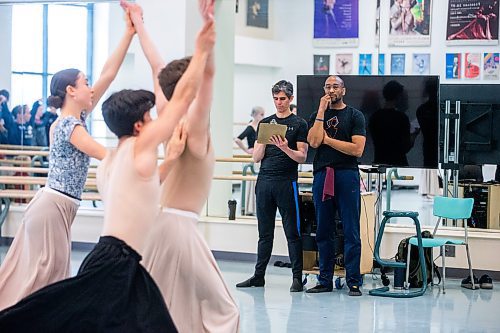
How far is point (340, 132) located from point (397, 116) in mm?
1068

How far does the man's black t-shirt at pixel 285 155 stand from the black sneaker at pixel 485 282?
6.53 feet

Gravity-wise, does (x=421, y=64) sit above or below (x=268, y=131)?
above

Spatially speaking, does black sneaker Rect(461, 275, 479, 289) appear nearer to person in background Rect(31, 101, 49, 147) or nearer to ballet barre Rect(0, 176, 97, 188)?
ballet barre Rect(0, 176, 97, 188)

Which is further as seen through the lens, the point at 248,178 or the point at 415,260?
the point at 248,178

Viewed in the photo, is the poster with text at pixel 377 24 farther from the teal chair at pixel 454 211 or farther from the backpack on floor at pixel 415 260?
the backpack on floor at pixel 415 260

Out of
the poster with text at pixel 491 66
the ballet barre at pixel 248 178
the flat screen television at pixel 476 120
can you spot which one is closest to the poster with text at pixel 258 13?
the poster with text at pixel 491 66

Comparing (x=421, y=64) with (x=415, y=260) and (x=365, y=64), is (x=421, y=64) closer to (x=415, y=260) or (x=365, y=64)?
(x=365, y=64)

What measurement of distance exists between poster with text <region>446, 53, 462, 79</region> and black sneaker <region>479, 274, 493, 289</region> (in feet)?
10.8

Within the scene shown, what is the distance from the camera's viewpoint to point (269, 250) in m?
8.09

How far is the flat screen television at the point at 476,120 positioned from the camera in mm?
8992

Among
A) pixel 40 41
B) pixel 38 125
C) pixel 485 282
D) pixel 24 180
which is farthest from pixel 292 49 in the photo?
pixel 485 282

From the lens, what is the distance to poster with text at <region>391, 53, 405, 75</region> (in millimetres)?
11031

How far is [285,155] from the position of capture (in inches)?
311

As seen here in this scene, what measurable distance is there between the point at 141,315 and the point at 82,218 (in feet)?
22.2
